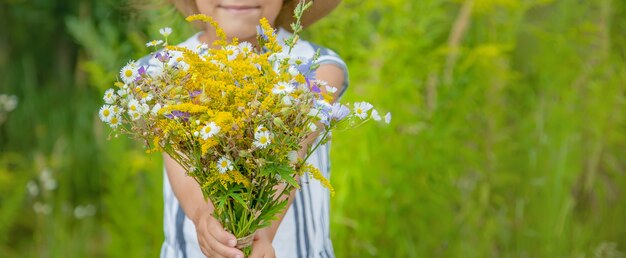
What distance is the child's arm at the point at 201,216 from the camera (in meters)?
1.43

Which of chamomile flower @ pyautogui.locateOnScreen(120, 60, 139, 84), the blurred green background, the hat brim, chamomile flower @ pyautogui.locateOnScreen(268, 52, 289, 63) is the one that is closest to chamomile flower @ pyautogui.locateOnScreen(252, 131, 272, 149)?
chamomile flower @ pyautogui.locateOnScreen(268, 52, 289, 63)

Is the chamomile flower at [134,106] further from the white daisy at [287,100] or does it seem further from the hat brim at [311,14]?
the hat brim at [311,14]

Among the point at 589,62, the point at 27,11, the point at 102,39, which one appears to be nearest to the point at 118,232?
the point at 102,39

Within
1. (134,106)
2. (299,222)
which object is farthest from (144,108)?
(299,222)

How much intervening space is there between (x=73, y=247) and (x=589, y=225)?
194 centimetres

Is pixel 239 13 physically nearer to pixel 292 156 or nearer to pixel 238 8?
pixel 238 8

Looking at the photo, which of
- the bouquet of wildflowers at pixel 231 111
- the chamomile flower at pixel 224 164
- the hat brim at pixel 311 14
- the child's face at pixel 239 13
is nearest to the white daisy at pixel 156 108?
the bouquet of wildflowers at pixel 231 111

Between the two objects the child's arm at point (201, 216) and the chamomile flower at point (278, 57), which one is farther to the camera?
the child's arm at point (201, 216)

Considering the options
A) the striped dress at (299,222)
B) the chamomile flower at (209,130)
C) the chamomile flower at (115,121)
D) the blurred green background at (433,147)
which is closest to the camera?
the chamomile flower at (209,130)

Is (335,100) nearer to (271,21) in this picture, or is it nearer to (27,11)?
(271,21)

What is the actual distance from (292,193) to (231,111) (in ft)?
1.16

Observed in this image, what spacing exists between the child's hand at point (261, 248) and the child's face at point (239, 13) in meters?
0.44

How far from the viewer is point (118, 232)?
3141 millimetres

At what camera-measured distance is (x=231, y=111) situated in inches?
51.3
